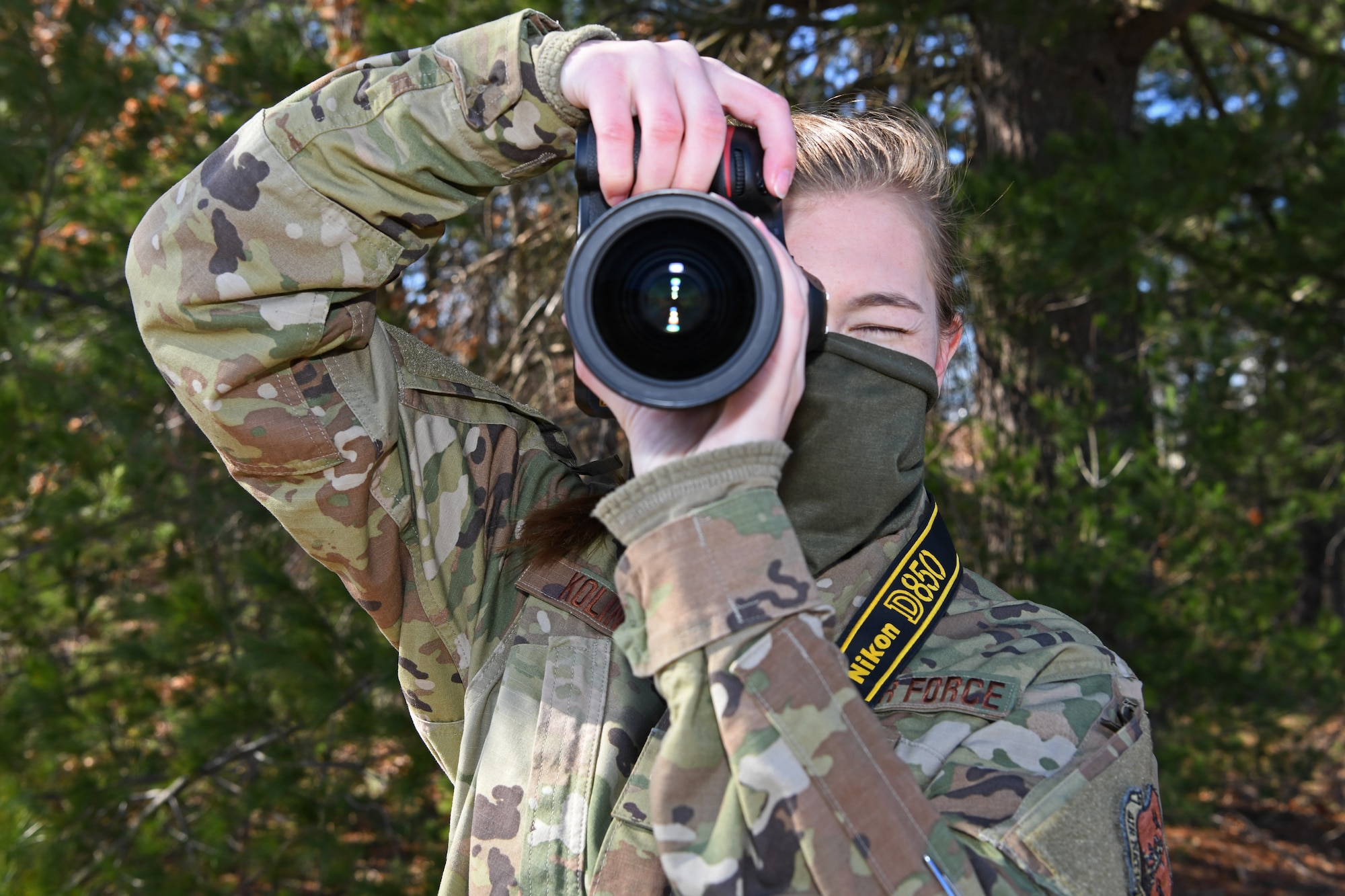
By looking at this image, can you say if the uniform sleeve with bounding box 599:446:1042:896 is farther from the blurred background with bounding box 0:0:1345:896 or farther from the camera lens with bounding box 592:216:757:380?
the blurred background with bounding box 0:0:1345:896

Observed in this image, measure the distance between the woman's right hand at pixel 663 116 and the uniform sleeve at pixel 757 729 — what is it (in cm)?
34

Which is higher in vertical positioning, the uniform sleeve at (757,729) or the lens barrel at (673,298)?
the lens barrel at (673,298)

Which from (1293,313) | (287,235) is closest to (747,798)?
(287,235)

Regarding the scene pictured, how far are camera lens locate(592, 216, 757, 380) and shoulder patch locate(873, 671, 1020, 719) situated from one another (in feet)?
1.41

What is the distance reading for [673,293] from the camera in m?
1.02

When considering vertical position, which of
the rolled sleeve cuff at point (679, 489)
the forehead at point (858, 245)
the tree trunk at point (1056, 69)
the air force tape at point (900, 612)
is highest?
the tree trunk at point (1056, 69)

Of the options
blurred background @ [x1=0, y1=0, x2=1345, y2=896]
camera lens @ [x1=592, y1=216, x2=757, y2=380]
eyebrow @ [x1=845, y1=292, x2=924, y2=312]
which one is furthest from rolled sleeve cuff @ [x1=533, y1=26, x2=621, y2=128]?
blurred background @ [x1=0, y1=0, x2=1345, y2=896]

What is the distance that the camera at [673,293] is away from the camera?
0.94m

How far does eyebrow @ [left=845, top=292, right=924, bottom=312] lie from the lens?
124cm

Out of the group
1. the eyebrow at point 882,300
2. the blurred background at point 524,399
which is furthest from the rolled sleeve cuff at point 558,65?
the blurred background at point 524,399

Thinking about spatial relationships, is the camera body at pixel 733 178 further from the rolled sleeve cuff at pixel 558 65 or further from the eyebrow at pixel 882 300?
the eyebrow at pixel 882 300

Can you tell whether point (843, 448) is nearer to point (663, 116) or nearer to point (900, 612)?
point (900, 612)

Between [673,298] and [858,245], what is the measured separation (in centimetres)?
36

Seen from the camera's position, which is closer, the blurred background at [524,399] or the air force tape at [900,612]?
the air force tape at [900,612]
